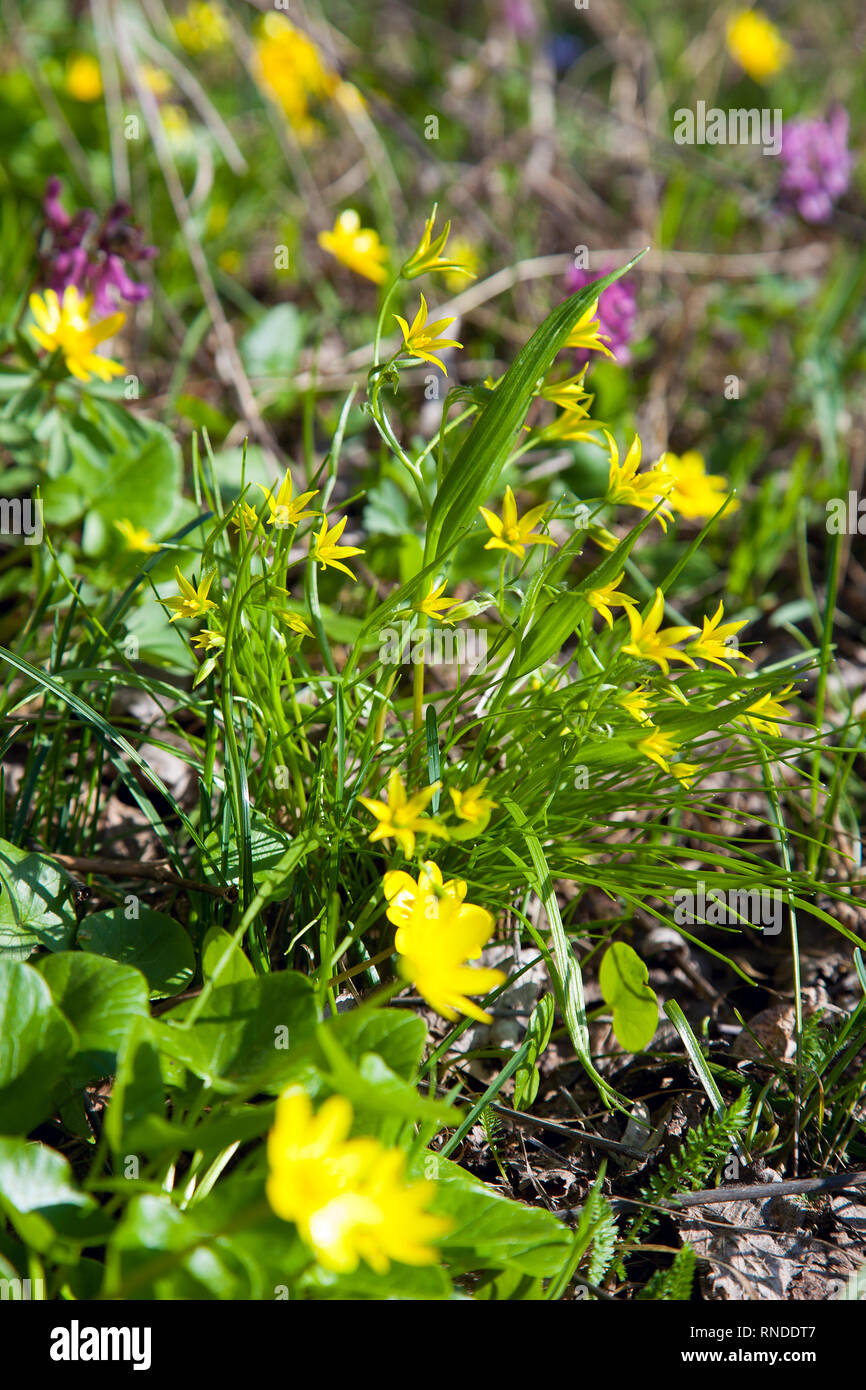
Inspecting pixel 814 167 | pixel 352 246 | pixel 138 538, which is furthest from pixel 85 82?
pixel 814 167

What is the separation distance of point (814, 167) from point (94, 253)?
94.9 inches

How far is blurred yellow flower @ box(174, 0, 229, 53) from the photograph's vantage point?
12.0 ft

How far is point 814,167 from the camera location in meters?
3.25

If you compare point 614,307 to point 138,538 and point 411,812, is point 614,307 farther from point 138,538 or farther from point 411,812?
point 411,812

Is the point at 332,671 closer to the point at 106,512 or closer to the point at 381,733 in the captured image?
the point at 381,733

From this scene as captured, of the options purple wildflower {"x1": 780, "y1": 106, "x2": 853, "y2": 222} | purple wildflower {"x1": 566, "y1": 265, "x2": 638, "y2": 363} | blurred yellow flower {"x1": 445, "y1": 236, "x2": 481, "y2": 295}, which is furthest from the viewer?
purple wildflower {"x1": 780, "y1": 106, "x2": 853, "y2": 222}

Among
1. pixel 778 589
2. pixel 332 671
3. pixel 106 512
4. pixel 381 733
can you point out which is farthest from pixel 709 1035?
pixel 106 512

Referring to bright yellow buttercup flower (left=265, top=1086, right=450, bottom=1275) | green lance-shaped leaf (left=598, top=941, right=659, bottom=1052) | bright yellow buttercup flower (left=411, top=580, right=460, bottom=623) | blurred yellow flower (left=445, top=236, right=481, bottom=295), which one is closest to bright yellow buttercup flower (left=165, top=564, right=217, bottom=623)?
bright yellow buttercup flower (left=411, top=580, right=460, bottom=623)

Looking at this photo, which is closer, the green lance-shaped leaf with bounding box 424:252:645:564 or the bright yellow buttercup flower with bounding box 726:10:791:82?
the green lance-shaped leaf with bounding box 424:252:645:564

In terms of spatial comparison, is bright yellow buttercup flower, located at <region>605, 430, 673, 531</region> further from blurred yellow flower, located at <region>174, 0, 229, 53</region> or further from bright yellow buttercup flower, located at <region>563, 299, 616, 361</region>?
blurred yellow flower, located at <region>174, 0, 229, 53</region>

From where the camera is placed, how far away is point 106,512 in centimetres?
202

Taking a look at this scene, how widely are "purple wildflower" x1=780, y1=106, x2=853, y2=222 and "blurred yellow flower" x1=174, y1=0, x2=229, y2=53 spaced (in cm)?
209

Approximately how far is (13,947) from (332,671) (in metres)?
0.57

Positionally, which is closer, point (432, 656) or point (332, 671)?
point (332, 671)
